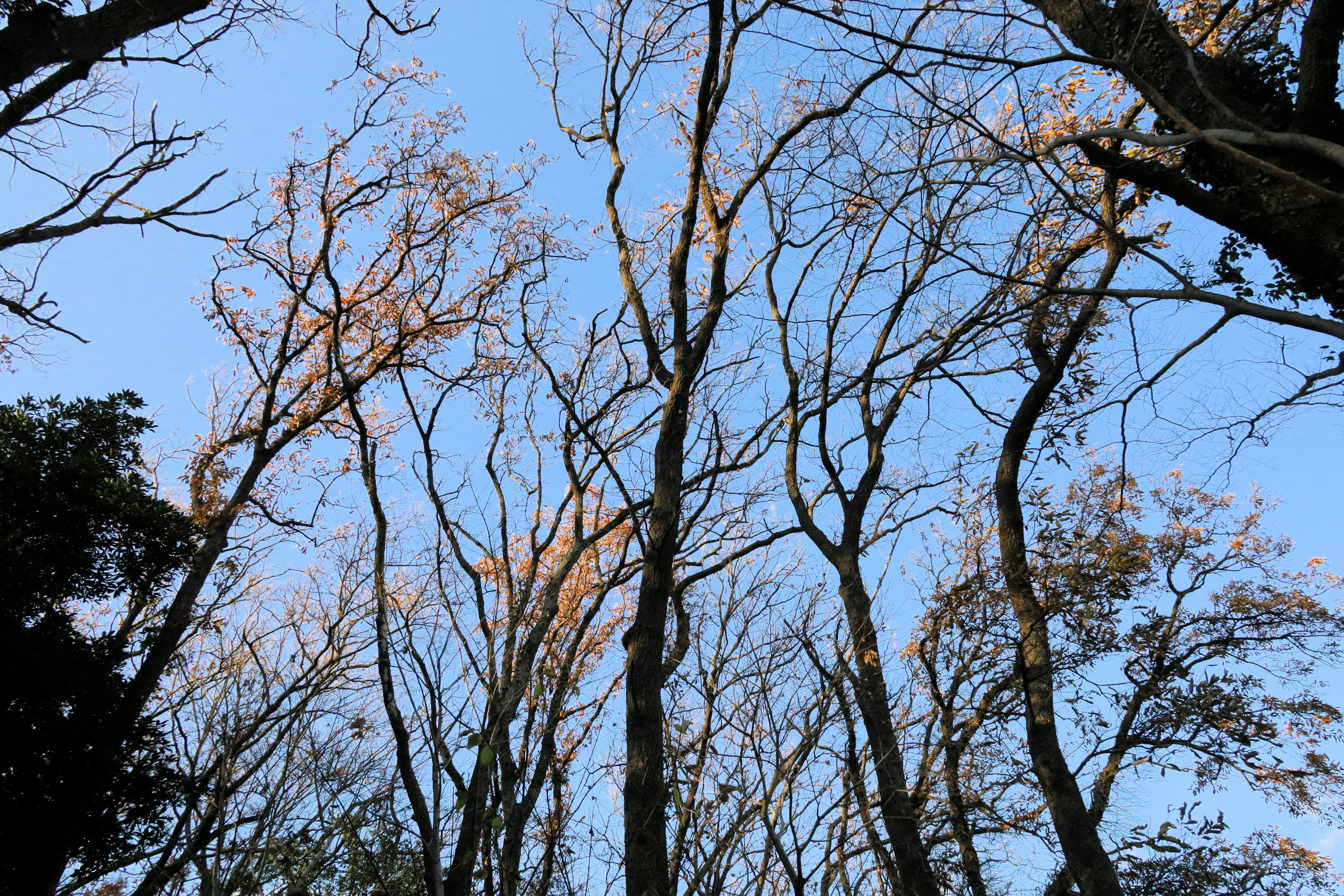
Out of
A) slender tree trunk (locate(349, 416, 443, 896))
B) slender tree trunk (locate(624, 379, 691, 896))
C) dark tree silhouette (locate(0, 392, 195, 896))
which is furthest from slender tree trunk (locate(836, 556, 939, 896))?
dark tree silhouette (locate(0, 392, 195, 896))

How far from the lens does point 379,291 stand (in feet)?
34.3

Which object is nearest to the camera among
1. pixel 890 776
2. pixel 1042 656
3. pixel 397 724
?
pixel 397 724

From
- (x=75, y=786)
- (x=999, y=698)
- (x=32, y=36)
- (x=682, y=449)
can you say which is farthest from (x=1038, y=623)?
(x=32, y=36)

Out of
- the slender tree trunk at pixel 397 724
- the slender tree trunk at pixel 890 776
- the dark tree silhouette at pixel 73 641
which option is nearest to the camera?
the slender tree trunk at pixel 397 724

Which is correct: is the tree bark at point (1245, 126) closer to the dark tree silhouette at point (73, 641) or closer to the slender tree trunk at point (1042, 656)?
the slender tree trunk at point (1042, 656)

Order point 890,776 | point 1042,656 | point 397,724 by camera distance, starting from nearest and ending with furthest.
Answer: point 397,724 < point 890,776 < point 1042,656

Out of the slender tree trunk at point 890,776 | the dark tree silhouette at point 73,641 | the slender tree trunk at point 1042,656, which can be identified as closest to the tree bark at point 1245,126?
the slender tree trunk at point 1042,656

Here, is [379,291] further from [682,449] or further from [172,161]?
[682,449]

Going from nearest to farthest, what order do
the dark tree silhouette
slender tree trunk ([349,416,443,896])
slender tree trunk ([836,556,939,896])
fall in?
slender tree trunk ([349,416,443,896]) < slender tree trunk ([836,556,939,896]) < the dark tree silhouette

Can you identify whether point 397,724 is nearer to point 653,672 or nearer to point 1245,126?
point 653,672

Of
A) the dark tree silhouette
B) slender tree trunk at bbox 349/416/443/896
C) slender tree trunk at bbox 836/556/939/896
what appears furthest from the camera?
the dark tree silhouette

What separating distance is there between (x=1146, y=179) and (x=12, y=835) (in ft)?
31.1

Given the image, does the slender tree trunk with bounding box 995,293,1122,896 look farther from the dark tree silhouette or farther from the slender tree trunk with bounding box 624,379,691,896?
the dark tree silhouette

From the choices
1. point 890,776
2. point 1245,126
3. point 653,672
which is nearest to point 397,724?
point 653,672
